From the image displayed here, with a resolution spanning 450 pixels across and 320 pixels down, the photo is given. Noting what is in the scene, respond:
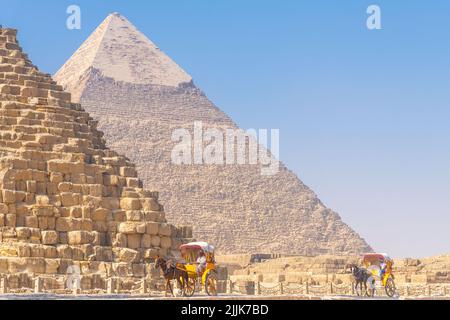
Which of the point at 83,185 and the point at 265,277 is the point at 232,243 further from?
the point at 83,185

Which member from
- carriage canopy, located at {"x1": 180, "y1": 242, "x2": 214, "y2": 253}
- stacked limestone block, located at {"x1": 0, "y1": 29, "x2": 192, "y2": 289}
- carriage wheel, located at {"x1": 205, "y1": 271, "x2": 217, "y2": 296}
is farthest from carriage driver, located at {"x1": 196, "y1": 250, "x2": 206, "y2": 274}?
stacked limestone block, located at {"x1": 0, "y1": 29, "x2": 192, "y2": 289}

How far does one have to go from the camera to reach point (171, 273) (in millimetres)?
35969

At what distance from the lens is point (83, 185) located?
42.6 metres

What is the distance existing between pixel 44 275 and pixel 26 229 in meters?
2.36

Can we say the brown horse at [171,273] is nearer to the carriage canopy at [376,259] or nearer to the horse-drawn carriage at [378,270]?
the horse-drawn carriage at [378,270]

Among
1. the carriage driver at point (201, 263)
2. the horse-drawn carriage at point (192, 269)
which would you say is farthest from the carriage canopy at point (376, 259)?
the carriage driver at point (201, 263)

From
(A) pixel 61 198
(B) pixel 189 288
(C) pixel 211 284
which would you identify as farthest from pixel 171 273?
(A) pixel 61 198

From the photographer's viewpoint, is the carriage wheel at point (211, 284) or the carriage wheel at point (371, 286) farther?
the carriage wheel at point (371, 286)

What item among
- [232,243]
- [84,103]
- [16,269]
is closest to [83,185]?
[16,269]

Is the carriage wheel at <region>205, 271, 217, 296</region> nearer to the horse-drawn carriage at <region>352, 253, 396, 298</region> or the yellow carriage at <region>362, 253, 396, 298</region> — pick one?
the horse-drawn carriage at <region>352, 253, 396, 298</region>

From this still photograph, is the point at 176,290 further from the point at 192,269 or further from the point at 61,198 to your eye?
the point at 61,198

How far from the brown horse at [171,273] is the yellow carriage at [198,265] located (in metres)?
0.23

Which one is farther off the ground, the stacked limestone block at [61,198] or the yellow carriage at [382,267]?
the stacked limestone block at [61,198]

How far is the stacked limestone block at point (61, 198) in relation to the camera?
40625 mm
